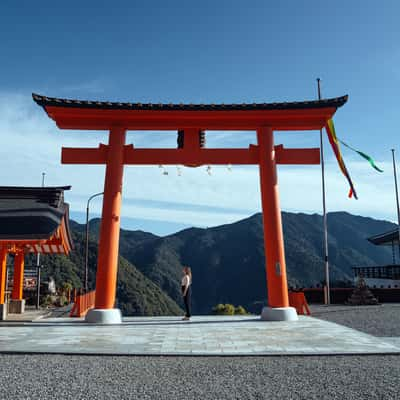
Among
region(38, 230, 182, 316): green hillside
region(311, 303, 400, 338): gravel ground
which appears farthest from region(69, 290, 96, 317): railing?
region(38, 230, 182, 316): green hillside

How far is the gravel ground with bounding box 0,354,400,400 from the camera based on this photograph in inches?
203

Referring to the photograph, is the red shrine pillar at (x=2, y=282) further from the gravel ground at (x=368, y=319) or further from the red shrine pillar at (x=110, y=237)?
the gravel ground at (x=368, y=319)

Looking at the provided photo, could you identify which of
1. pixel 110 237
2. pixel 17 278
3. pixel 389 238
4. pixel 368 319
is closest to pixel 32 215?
pixel 110 237

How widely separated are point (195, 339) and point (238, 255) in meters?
140

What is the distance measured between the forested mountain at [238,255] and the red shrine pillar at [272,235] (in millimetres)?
96934

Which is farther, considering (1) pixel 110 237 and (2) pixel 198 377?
(1) pixel 110 237

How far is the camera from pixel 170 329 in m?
11.1

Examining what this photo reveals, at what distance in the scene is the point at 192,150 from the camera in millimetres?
13820

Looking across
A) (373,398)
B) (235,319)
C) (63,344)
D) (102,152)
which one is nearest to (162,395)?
(373,398)

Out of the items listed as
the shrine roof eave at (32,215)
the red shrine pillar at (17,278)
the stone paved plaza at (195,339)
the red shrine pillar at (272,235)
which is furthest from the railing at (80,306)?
the red shrine pillar at (272,235)

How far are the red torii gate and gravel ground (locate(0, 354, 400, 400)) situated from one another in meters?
5.70

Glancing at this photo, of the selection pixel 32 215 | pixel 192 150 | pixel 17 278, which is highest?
pixel 192 150

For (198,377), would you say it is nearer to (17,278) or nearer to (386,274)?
(17,278)

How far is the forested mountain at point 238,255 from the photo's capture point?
130 meters
